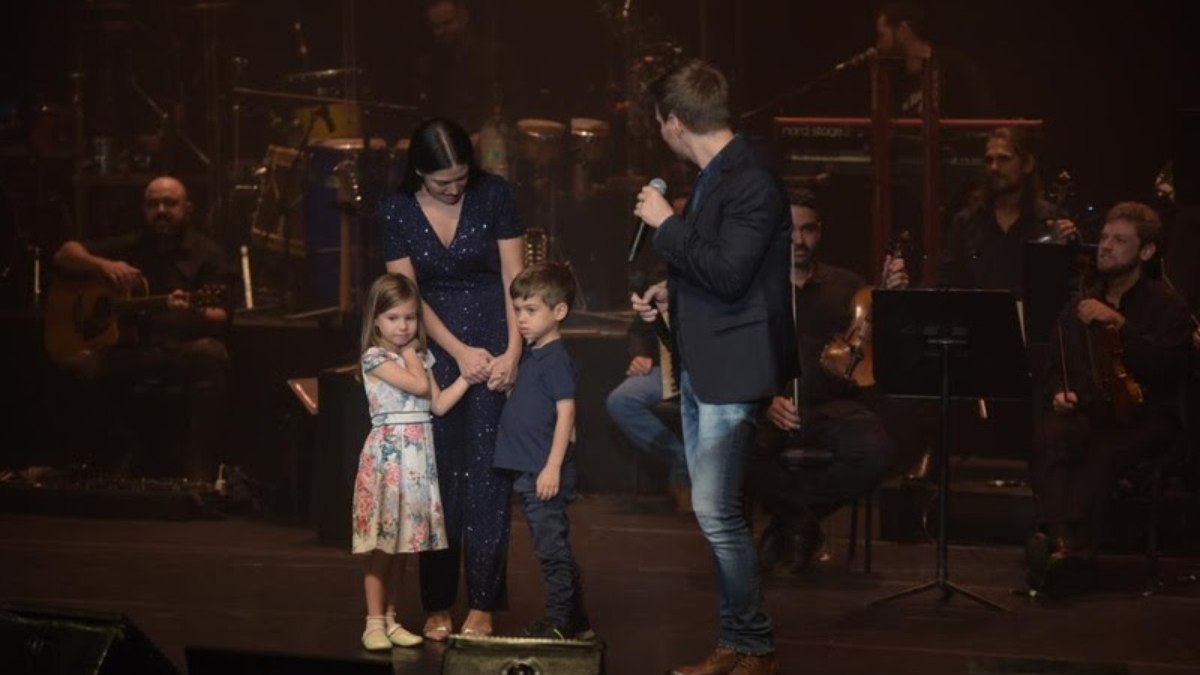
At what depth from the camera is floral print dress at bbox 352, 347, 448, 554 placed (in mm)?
6867

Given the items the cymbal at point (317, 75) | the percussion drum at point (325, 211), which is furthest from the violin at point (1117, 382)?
the cymbal at point (317, 75)

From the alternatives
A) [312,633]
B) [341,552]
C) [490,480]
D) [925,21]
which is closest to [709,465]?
[490,480]

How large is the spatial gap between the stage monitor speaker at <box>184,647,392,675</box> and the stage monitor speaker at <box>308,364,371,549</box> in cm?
347

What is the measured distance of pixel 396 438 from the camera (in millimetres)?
6914

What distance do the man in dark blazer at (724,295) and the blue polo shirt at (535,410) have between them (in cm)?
63

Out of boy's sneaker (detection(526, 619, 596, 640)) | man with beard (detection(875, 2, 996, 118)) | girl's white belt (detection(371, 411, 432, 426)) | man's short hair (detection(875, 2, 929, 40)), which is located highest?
man's short hair (detection(875, 2, 929, 40))

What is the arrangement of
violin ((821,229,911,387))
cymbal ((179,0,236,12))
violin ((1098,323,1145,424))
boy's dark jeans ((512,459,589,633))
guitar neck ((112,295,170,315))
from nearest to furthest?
boy's dark jeans ((512,459,589,633))
violin ((1098,323,1145,424))
violin ((821,229,911,387))
guitar neck ((112,295,170,315))
cymbal ((179,0,236,12))

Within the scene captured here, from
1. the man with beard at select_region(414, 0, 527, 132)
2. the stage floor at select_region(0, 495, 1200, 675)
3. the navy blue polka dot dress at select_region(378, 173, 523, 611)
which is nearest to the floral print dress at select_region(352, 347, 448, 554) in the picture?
the navy blue polka dot dress at select_region(378, 173, 523, 611)

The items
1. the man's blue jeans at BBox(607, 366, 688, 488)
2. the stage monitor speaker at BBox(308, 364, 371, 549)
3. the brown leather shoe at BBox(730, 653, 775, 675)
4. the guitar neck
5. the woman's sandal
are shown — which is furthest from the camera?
the guitar neck

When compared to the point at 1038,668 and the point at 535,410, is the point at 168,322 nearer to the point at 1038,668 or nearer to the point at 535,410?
the point at 535,410

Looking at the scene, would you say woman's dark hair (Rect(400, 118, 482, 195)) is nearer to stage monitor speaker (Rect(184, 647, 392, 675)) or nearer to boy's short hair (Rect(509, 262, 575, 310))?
boy's short hair (Rect(509, 262, 575, 310))

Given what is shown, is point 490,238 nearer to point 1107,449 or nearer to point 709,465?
point 709,465

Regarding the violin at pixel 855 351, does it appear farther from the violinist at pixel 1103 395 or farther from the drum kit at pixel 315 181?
the drum kit at pixel 315 181

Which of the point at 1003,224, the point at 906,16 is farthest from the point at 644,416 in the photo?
the point at 906,16
